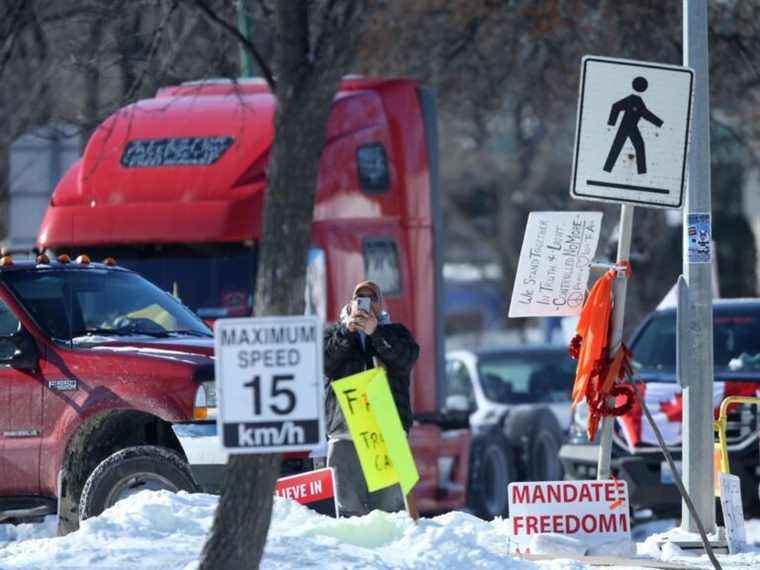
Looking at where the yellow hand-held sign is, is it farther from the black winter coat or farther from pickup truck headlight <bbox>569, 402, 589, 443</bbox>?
pickup truck headlight <bbox>569, 402, 589, 443</bbox>

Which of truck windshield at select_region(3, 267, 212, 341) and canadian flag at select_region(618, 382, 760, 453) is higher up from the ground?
truck windshield at select_region(3, 267, 212, 341)

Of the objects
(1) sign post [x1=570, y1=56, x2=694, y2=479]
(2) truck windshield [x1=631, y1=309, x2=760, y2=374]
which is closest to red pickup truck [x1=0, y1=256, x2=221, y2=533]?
(1) sign post [x1=570, y1=56, x2=694, y2=479]

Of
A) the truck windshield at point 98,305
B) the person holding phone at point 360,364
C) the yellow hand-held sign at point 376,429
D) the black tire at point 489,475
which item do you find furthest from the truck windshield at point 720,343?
the yellow hand-held sign at point 376,429

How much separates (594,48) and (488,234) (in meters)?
28.6

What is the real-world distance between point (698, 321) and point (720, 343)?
3.24 metres

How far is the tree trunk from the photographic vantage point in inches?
295

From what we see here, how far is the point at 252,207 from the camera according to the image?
13.7 meters

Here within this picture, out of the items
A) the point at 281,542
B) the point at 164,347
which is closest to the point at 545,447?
the point at 164,347

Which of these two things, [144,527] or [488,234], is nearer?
[144,527]

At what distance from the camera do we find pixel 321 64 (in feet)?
25.9

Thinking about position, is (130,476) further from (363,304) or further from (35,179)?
(35,179)

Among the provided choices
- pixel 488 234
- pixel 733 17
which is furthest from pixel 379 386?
pixel 488 234

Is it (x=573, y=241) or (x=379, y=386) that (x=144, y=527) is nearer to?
(x=379, y=386)

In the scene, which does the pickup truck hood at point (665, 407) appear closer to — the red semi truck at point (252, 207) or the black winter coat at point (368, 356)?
the red semi truck at point (252, 207)
